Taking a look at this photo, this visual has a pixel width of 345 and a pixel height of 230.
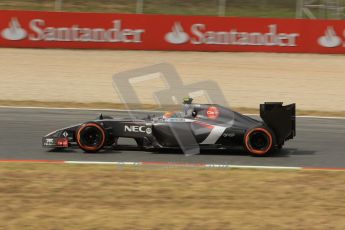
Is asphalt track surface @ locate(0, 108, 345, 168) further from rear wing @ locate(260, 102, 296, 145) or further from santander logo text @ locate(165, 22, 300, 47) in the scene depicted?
santander logo text @ locate(165, 22, 300, 47)

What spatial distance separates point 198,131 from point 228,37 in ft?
54.6

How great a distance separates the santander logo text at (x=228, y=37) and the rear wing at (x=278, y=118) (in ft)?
53.0

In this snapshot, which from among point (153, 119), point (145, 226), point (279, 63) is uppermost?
point (279, 63)

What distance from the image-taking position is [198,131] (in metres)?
11.3

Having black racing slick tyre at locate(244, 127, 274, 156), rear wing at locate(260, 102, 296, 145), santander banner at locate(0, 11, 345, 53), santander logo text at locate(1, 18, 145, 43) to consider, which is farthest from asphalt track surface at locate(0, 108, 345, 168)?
santander logo text at locate(1, 18, 145, 43)

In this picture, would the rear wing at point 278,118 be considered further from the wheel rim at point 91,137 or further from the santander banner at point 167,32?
the santander banner at point 167,32

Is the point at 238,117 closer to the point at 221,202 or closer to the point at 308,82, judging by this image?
the point at 221,202

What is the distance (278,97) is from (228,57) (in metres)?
7.47

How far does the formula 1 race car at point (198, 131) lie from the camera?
1133cm

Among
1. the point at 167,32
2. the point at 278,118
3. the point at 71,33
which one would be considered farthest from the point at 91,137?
the point at 71,33

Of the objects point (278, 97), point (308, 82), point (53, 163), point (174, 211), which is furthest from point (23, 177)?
point (308, 82)

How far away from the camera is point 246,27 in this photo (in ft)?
88.9

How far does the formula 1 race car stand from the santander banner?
16.1m

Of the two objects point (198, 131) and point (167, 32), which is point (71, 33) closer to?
point (167, 32)
